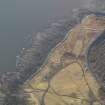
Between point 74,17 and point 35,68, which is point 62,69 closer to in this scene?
point 35,68

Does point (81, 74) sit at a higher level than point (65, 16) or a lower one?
lower

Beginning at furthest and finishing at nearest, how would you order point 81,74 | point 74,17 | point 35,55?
point 74,17 < point 35,55 < point 81,74

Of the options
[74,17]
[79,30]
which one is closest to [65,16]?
[74,17]

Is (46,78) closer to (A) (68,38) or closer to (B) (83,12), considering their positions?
(A) (68,38)

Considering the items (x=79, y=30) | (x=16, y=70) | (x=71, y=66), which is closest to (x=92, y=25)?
(x=79, y=30)

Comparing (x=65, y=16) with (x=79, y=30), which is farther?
(x=65, y=16)

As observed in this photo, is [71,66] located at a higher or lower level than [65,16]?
lower

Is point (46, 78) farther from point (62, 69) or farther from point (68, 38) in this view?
point (68, 38)

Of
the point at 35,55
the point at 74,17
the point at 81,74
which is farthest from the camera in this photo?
the point at 74,17
